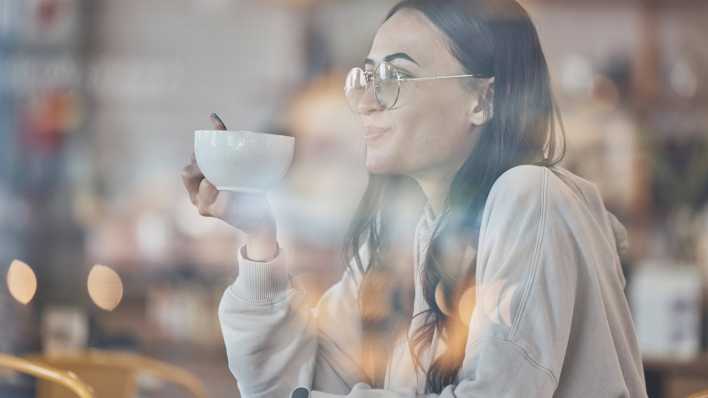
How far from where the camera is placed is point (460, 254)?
748mm

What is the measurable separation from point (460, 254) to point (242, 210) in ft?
0.54

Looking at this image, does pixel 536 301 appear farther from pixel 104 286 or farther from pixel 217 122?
pixel 104 286

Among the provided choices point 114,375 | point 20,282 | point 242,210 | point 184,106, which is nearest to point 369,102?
point 242,210

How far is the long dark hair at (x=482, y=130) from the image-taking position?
735 millimetres

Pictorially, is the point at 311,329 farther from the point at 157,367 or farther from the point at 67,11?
the point at 67,11

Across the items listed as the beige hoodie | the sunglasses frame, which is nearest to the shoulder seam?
the beige hoodie

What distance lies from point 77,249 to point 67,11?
801 millimetres

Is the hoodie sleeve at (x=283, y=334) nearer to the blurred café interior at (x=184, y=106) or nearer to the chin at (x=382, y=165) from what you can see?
the chin at (x=382, y=165)

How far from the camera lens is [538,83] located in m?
0.76

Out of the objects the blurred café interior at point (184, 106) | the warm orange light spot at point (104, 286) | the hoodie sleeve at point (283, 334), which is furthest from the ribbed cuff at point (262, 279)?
the blurred café interior at point (184, 106)

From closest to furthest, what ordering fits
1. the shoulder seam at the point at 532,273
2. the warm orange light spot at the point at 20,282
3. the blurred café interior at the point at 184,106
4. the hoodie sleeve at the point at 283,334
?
1. the shoulder seam at the point at 532,273
2. the hoodie sleeve at the point at 283,334
3. the warm orange light spot at the point at 20,282
4. the blurred café interior at the point at 184,106

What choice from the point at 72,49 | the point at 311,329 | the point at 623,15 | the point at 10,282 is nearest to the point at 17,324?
the point at 10,282

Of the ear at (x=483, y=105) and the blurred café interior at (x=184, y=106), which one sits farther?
the blurred café interior at (x=184, y=106)

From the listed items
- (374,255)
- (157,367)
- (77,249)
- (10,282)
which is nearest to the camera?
(374,255)
